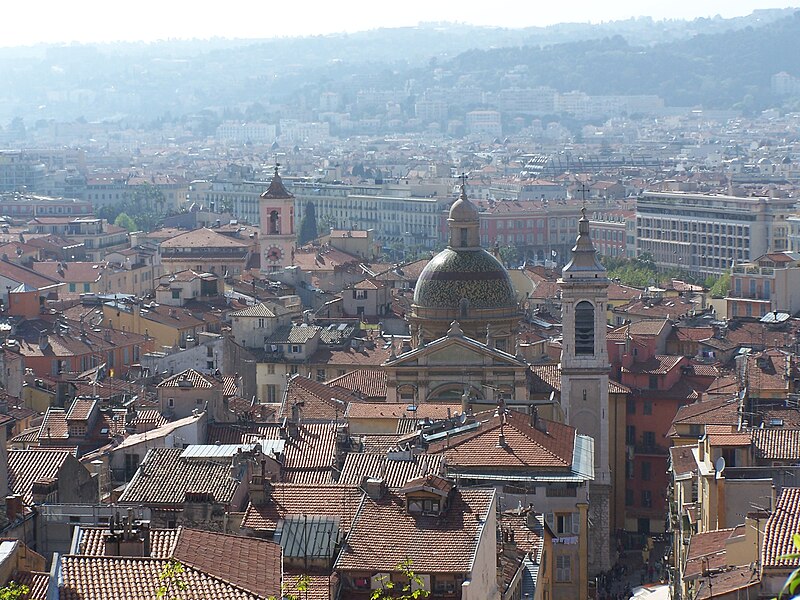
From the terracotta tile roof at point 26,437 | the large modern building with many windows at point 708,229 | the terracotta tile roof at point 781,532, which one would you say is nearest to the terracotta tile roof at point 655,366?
the terracotta tile roof at point 26,437

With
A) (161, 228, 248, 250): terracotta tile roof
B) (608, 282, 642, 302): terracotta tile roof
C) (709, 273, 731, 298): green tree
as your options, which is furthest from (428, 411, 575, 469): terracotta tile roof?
(161, 228, 248, 250): terracotta tile roof

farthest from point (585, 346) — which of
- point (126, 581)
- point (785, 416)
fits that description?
point (126, 581)

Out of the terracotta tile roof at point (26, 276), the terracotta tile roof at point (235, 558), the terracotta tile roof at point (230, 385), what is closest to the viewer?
the terracotta tile roof at point (235, 558)

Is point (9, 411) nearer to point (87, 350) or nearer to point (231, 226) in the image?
point (87, 350)

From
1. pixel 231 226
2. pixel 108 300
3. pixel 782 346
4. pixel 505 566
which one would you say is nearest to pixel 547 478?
pixel 505 566

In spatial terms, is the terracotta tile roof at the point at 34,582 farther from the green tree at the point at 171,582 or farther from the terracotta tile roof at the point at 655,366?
the terracotta tile roof at the point at 655,366

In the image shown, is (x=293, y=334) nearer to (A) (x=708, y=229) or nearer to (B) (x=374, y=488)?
(B) (x=374, y=488)
